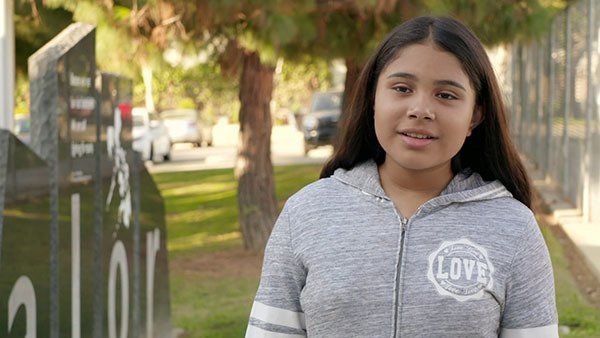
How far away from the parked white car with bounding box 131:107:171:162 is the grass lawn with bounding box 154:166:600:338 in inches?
385

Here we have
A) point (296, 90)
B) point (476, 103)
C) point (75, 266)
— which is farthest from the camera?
point (296, 90)

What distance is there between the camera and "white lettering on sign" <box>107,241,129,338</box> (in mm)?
5660

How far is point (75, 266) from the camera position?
4875 mm

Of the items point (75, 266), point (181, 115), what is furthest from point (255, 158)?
point (181, 115)

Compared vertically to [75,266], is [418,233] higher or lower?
higher

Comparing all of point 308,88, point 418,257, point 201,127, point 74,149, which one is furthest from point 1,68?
point 308,88

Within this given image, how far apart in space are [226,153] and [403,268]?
35.5 m

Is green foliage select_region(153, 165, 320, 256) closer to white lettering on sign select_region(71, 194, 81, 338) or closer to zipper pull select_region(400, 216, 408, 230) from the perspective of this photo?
white lettering on sign select_region(71, 194, 81, 338)

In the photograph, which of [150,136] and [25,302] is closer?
[25,302]

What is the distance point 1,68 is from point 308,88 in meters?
53.5

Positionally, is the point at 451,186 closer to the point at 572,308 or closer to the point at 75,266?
the point at 75,266

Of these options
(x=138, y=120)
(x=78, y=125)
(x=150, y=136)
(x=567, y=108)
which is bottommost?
(x=150, y=136)

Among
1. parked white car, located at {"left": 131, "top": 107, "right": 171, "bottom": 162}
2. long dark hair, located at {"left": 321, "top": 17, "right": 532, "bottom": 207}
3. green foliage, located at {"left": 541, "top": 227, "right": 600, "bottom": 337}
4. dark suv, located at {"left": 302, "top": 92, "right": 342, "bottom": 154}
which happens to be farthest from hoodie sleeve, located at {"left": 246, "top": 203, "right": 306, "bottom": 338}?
dark suv, located at {"left": 302, "top": 92, "right": 342, "bottom": 154}

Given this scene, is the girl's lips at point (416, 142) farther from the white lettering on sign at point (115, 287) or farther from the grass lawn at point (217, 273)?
the grass lawn at point (217, 273)
